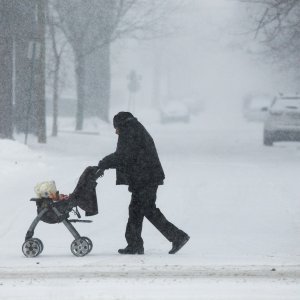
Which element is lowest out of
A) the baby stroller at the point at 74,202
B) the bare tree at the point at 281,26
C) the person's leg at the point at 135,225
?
the person's leg at the point at 135,225

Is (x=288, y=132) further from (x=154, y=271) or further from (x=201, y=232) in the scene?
(x=154, y=271)

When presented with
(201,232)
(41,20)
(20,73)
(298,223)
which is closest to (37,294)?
(201,232)

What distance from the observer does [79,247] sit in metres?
9.22

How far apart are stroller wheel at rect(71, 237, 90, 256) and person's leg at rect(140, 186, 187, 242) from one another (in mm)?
691

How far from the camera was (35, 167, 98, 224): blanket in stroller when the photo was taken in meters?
9.03

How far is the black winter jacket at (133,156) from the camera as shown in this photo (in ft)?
29.6

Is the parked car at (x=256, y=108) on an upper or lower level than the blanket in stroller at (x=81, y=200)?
lower

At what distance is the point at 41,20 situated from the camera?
24.2 metres

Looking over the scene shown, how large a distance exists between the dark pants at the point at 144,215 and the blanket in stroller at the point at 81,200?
0.45m

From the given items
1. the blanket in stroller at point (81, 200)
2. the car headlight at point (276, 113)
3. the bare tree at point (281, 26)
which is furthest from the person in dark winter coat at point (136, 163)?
the car headlight at point (276, 113)

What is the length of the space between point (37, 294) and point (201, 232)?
487 centimetres

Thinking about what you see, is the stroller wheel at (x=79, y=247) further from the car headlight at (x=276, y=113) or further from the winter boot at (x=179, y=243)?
the car headlight at (x=276, y=113)

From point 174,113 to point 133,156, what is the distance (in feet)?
143

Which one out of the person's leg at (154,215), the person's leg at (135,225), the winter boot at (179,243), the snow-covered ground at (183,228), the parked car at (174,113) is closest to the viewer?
the snow-covered ground at (183,228)
